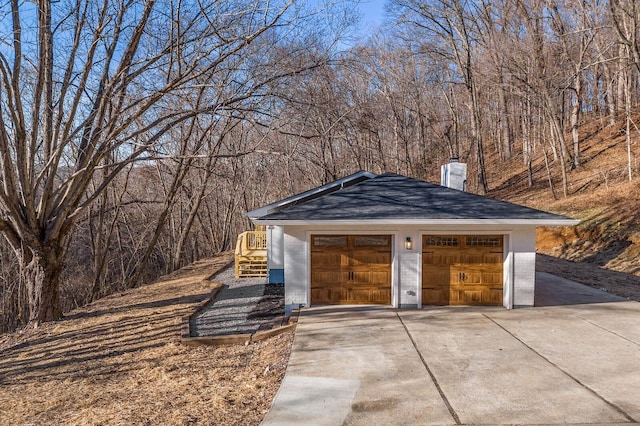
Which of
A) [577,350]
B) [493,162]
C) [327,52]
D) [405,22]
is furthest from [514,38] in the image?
[577,350]

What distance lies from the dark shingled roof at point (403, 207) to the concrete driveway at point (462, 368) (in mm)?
2030

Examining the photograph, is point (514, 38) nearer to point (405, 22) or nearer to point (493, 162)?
point (405, 22)

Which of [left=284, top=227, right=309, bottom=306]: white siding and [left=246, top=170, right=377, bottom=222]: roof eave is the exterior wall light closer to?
[left=284, top=227, right=309, bottom=306]: white siding

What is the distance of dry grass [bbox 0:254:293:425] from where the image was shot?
5.55 metres

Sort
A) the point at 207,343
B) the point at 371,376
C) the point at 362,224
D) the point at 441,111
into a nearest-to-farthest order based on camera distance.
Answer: the point at 371,376
the point at 207,343
the point at 362,224
the point at 441,111

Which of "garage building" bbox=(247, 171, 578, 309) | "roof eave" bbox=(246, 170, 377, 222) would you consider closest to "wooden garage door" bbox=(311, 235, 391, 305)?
"garage building" bbox=(247, 171, 578, 309)

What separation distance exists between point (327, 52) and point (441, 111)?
24.0 metres

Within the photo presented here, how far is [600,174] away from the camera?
2261cm

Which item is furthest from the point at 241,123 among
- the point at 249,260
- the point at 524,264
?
the point at 524,264

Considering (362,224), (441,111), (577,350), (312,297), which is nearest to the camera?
(577,350)

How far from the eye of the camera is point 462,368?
6.16m

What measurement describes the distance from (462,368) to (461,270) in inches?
159

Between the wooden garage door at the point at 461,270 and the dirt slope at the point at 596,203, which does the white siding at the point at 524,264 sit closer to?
the wooden garage door at the point at 461,270

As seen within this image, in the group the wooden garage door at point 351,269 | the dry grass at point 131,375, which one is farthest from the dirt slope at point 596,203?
the dry grass at point 131,375
